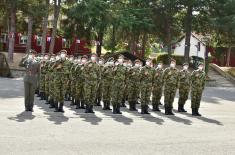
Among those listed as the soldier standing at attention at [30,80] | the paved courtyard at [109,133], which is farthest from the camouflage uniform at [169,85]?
the soldier standing at attention at [30,80]

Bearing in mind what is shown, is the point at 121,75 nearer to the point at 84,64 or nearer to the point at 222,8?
the point at 84,64

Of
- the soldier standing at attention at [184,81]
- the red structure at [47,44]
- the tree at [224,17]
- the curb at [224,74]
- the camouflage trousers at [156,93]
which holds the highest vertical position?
the tree at [224,17]

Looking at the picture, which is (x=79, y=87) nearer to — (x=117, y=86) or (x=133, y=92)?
(x=117, y=86)

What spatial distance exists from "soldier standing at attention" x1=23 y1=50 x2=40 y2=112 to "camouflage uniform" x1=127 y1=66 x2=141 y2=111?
3.01 meters

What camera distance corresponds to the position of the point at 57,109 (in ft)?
52.4

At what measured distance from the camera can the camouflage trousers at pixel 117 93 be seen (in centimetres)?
1659

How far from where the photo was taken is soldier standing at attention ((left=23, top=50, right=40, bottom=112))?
15656 mm

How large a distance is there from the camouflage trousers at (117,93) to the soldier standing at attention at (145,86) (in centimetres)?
67

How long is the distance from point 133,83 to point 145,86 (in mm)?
817

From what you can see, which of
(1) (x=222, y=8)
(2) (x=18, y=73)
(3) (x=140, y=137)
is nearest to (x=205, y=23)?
(1) (x=222, y=8)

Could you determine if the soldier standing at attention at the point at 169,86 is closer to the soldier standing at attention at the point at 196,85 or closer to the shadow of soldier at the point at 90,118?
the soldier standing at attention at the point at 196,85

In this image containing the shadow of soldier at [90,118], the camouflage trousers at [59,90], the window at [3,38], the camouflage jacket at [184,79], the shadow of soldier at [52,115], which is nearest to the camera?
the shadow of soldier at [52,115]

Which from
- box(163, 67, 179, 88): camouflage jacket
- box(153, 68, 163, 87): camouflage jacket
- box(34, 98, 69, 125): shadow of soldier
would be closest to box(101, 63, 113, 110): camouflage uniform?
box(153, 68, 163, 87): camouflage jacket

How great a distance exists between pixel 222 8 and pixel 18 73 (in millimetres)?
16721
